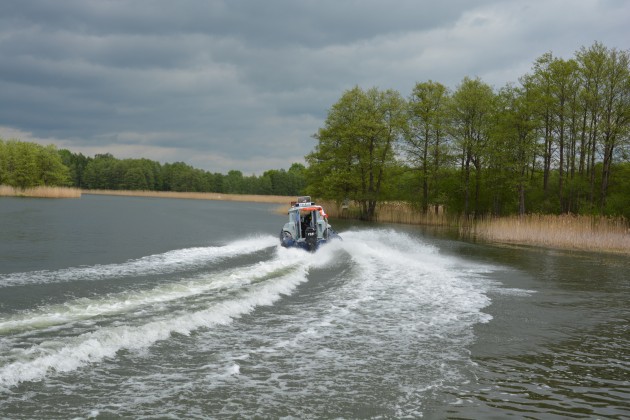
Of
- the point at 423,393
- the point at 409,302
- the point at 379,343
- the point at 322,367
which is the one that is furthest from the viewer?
the point at 409,302

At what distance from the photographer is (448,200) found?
5119 centimetres

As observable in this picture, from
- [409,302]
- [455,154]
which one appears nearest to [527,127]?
[455,154]

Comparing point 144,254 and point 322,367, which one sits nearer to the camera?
point 322,367

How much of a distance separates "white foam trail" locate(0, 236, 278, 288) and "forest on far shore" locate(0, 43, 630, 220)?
28213mm

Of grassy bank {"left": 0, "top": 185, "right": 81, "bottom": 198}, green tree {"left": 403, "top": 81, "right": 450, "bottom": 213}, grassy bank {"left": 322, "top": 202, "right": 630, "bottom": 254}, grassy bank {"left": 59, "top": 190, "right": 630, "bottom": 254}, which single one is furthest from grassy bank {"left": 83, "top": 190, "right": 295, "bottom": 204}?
grassy bank {"left": 322, "top": 202, "right": 630, "bottom": 254}

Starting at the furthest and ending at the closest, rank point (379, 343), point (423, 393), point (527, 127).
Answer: point (527, 127), point (379, 343), point (423, 393)

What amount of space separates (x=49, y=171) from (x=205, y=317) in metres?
96.4

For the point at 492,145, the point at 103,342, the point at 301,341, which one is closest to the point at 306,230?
the point at 301,341

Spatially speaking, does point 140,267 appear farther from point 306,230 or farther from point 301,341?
point 301,341

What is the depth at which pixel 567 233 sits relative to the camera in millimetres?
29562

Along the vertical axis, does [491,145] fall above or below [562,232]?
above

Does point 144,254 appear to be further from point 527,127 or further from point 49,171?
point 49,171

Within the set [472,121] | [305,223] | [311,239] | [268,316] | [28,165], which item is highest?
[472,121]

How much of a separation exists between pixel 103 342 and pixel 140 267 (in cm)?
898
